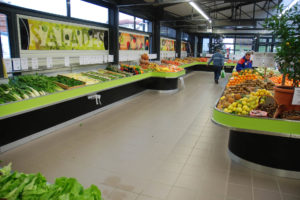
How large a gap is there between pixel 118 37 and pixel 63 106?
3618 mm

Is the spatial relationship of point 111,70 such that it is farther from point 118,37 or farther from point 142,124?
point 142,124

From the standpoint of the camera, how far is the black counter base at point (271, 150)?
3.22 m

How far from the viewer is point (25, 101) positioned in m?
4.00

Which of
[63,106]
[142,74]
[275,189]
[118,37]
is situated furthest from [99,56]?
[275,189]

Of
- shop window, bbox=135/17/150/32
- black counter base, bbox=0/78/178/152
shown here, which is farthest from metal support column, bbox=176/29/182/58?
black counter base, bbox=0/78/178/152

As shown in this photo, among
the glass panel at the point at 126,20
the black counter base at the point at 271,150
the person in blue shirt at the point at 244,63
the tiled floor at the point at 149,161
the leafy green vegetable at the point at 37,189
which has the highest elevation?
the glass panel at the point at 126,20

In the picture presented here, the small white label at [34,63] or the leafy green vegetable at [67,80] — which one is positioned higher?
the small white label at [34,63]

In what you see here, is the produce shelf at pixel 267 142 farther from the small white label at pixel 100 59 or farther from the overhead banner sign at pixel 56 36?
the small white label at pixel 100 59

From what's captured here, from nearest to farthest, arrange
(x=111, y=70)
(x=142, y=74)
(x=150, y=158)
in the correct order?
(x=150, y=158), (x=111, y=70), (x=142, y=74)

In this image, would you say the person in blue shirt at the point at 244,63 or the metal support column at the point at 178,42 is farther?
the metal support column at the point at 178,42

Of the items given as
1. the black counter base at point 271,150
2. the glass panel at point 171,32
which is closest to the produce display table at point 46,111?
the black counter base at point 271,150

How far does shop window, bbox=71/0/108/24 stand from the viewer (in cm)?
624

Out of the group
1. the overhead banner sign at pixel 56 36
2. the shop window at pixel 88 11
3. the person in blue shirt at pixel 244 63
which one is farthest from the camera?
the person in blue shirt at pixel 244 63

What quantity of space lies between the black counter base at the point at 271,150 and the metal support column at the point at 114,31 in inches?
215
